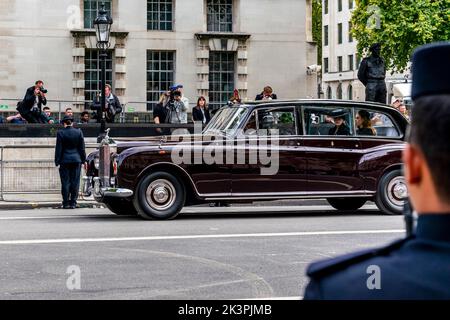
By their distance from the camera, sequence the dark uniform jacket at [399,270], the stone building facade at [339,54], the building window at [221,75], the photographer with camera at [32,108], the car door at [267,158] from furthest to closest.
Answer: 1. the stone building facade at [339,54]
2. the building window at [221,75]
3. the photographer with camera at [32,108]
4. the car door at [267,158]
5. the dark uniform jacket at [399,270]

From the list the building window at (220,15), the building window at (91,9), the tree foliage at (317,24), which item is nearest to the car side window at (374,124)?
the building window at (91,9)

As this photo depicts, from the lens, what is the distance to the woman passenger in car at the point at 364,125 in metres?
17.0

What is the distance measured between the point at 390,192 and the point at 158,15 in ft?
77.8

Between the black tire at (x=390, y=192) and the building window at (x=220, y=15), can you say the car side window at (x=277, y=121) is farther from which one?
the building window at (x=220, y=15)

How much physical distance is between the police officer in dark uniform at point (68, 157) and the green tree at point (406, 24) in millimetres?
33749

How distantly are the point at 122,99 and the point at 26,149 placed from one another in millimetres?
15832

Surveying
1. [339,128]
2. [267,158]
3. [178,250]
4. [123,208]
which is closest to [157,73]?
[123,208]

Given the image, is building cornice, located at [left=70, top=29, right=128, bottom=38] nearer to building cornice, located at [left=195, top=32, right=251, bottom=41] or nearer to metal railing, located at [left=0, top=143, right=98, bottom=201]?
building cornice, located at [left=195, top=32, right=251, bottom=41]

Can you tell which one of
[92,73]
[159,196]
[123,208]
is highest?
[92,73]

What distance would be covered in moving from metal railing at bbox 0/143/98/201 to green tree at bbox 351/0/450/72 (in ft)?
106

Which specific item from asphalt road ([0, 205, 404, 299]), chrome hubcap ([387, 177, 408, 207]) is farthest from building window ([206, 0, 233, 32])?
chrome hubcap ([387, 177, 408, 207])

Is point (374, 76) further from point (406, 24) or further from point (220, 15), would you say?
point (406, 24)

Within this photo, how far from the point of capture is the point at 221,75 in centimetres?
4081

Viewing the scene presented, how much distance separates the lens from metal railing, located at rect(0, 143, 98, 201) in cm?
2236
